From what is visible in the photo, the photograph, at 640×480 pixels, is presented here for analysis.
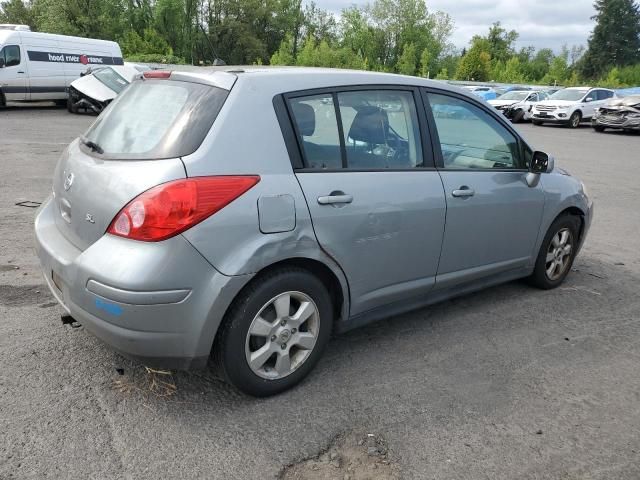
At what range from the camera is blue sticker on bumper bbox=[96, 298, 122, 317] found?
2.56 metres

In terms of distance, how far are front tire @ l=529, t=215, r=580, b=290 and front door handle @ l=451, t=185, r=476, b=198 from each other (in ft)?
3.87

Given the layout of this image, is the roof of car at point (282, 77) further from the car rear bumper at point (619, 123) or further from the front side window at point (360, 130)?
the car rear bumper at point (619, 123)

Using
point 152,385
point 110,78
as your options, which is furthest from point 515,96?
point 152,385

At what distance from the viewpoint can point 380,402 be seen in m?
3.01

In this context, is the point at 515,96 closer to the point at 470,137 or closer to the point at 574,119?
the point at 574,119

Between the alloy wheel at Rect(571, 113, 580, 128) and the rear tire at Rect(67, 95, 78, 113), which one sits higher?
the alloy wheel at Rect(571, 113, 580, 128)

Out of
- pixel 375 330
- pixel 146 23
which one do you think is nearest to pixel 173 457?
pixel 375 330

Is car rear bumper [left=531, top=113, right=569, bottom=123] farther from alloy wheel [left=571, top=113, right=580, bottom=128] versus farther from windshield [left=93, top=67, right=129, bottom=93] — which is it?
windshield [left=93, top=67, right=129, bottom=93]

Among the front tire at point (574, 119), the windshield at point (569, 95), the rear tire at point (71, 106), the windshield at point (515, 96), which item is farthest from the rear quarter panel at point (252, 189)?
the windshield at point (515, 96)

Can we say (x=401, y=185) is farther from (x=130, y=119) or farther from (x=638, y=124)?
(x=638, y=124)

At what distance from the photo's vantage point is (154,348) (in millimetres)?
2625

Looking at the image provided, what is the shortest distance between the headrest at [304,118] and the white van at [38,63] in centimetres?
1932

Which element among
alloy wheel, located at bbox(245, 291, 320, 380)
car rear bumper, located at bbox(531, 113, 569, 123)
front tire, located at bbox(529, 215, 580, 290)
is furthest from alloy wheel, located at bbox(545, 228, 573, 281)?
car rear bumper, located at bbox(531, 113, 569, 123)

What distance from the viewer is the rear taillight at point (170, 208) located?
2539 mm
